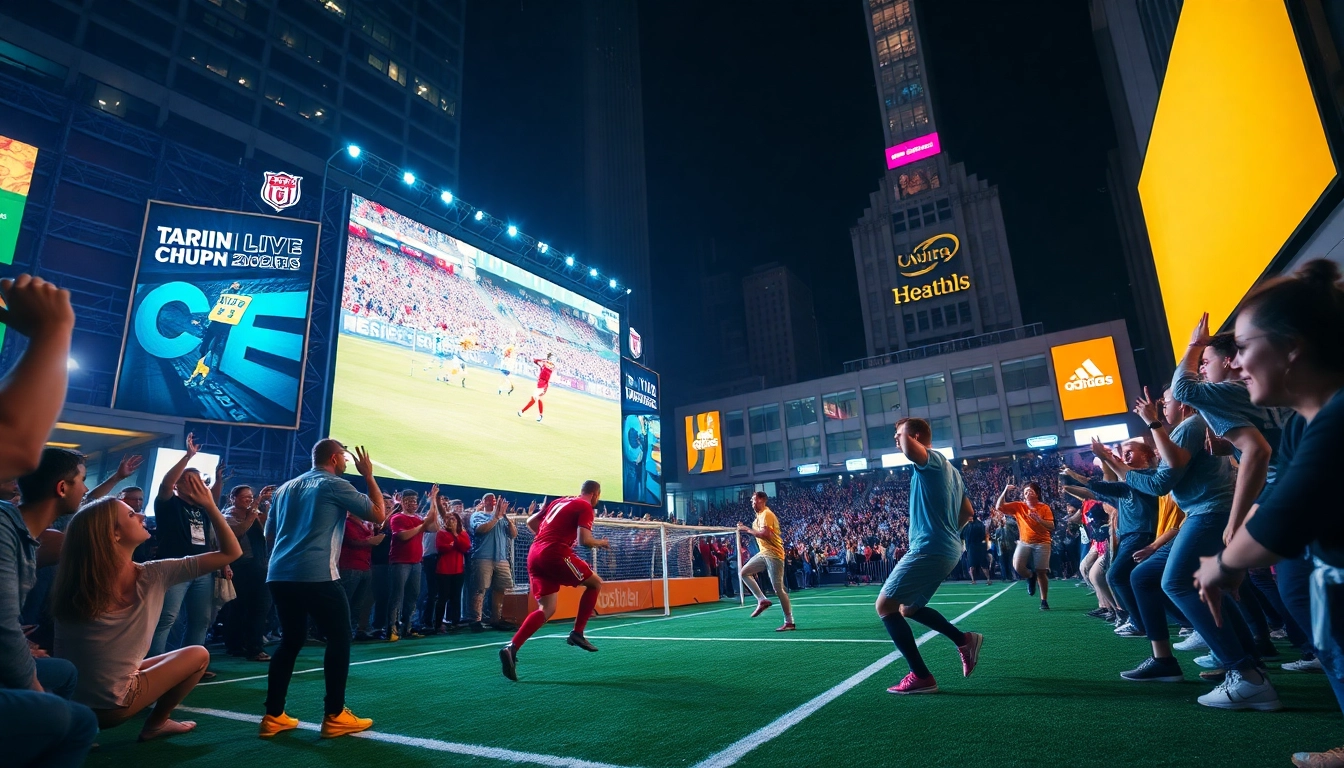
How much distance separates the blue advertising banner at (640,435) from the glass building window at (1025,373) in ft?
104

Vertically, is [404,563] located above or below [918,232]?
below

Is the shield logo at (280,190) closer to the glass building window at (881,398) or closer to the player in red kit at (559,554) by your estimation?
the player in red kit at (559,554)

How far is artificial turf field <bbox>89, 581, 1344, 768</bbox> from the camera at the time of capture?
10.1 ft

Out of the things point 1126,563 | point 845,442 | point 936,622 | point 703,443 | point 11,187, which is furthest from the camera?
point 703,443

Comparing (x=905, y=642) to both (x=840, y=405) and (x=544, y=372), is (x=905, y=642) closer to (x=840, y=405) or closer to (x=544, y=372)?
(x=544, y=372)

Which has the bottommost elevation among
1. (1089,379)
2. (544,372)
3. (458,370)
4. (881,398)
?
(458,370)

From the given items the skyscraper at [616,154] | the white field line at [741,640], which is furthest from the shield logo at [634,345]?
the white field line at [741,640]

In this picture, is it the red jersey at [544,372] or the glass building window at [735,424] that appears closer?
the red jersey at [544,372]

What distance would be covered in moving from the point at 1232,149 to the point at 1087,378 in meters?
42.0

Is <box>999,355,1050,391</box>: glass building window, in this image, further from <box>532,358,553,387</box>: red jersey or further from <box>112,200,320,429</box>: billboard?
<box>112,200,320,429</box>: billboard

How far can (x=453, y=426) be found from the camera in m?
18.8

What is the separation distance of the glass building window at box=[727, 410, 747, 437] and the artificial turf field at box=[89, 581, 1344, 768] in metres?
50.5

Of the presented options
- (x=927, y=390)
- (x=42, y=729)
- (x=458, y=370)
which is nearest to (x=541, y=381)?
(x=458, y=370)

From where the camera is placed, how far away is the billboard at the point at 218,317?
15586mm
